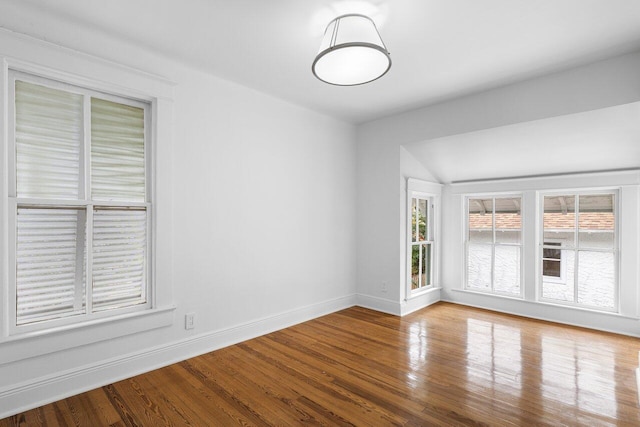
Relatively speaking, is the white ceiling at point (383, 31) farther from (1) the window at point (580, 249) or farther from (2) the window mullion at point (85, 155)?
(1) the window at point (580, 249)

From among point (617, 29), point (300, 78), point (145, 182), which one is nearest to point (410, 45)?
point (300, 78)

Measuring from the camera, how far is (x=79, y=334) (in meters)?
2.37

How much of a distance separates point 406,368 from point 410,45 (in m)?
2.65

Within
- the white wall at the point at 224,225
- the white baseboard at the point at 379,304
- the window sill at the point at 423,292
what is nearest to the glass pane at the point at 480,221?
the window sill at the point at 423,292

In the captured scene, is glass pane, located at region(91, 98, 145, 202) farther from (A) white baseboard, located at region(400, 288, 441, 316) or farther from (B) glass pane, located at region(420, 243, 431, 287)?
(B) glass pane, located at region(420, 243, 431, 287)

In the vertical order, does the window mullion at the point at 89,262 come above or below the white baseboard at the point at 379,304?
above

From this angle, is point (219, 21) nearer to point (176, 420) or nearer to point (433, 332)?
point (176, 420)

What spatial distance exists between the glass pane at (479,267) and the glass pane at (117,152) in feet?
14.3

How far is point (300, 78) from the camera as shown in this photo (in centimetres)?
324

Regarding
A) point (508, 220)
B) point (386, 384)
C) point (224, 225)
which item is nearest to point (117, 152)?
point (224, 225)

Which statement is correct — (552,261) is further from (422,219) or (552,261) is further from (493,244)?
(422,219)

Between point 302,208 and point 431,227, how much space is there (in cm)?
211

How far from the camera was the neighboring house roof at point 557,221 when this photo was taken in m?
3.86

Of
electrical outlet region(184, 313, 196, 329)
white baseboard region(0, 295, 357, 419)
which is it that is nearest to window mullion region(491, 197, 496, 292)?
white baseboard region(0, 295, 357, 419)
